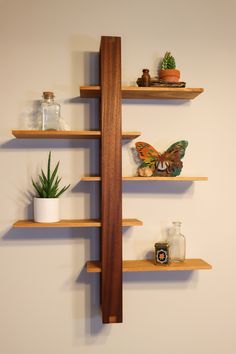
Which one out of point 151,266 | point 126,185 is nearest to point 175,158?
point 126,185

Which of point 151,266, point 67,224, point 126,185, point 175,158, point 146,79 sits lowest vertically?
point 151,266

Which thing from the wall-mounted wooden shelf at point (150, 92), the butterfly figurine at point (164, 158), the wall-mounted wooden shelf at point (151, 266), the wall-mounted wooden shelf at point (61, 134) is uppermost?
the wall-mounted wooden shelf at point (150, 92)

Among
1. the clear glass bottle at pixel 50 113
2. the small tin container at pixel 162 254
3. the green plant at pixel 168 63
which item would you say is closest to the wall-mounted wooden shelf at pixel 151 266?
the small tin container at pixel 162 254

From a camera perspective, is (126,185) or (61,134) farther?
(126,185)

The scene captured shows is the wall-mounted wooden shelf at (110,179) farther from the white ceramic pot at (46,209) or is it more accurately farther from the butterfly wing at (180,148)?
the butterfly wing at (180,148)

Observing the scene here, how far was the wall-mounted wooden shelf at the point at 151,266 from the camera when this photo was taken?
56.8 inches

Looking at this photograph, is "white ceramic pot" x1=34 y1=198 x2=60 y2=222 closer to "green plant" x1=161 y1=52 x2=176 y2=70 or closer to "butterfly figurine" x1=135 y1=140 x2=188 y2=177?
"butterfly figurine" x1=135 y1=140 x2=188 y2=177

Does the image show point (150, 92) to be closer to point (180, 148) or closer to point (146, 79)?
point (146, 79)

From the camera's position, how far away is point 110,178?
1388 mm

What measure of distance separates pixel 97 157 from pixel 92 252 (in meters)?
0.42

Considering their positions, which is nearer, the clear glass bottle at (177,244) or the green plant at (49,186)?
the green plant at (49,186)

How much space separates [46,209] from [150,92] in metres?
0.64

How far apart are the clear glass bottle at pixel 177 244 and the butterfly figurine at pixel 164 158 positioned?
236 millimetres

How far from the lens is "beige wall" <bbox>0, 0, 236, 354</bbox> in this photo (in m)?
1.52
